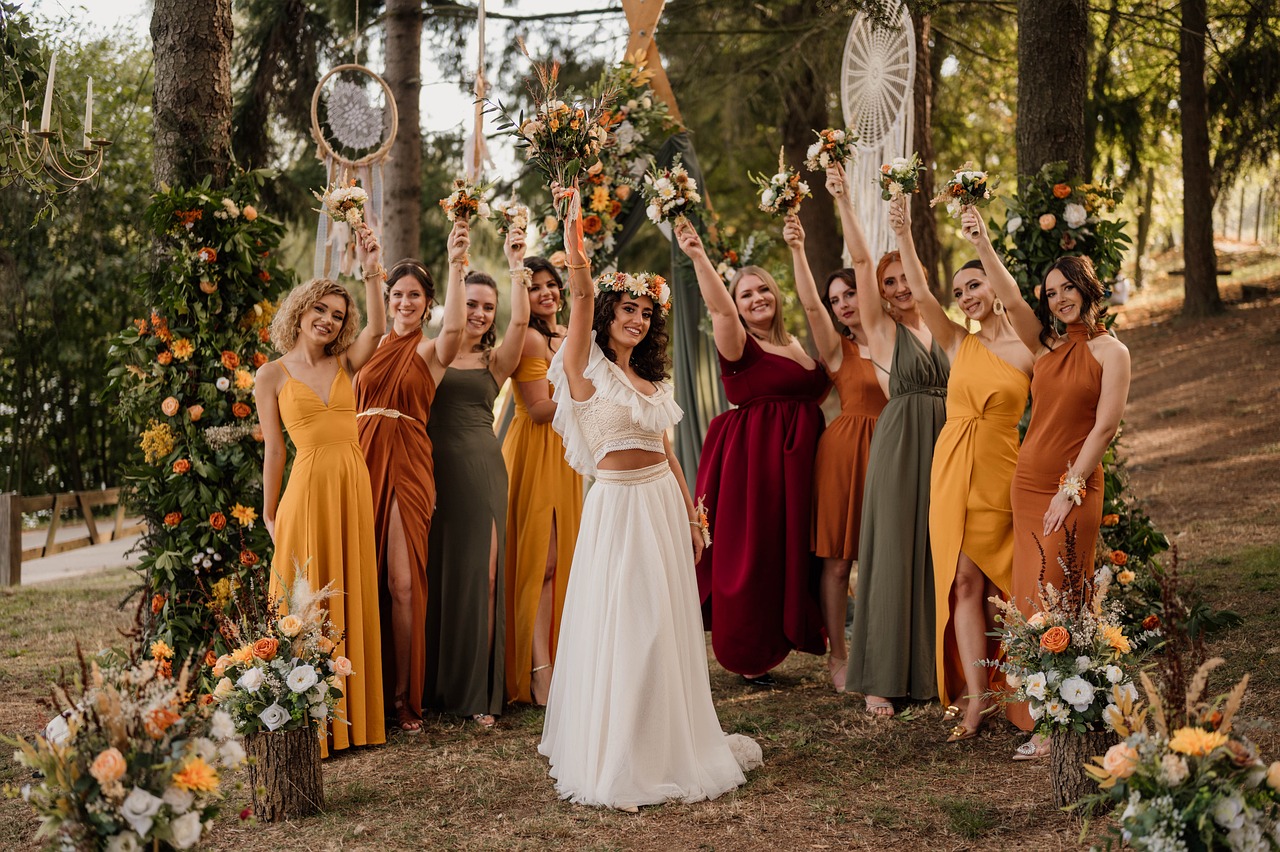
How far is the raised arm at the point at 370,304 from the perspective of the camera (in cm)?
506

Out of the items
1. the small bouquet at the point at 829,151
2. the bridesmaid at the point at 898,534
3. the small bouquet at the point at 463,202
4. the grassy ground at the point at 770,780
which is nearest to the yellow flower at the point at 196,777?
the grassy ground at the point at 770,780

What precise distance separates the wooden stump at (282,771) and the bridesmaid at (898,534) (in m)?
2.63

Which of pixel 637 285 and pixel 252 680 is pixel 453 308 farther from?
pixel 252 680

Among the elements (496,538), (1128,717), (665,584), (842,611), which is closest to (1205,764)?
(1128,717)

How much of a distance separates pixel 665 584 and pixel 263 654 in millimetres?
1497

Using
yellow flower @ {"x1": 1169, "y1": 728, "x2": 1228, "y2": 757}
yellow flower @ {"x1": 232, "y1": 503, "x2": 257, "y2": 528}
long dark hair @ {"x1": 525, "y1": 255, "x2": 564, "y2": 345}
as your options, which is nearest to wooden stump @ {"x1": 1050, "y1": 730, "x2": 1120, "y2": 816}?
yellow flower @ {"x1": 1169, "y1": 728, "x2": 1228, "y2": 757}

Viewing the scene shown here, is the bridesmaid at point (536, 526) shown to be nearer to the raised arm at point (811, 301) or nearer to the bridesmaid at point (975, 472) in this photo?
the raised arm at point (811, 301)

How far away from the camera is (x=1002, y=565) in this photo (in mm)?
4977

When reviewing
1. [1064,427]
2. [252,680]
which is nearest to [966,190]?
[1064,427]

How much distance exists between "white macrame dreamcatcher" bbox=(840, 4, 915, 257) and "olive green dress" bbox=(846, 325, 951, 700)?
1.78 m

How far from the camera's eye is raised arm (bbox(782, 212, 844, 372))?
5.48 meters

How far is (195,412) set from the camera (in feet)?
18.7

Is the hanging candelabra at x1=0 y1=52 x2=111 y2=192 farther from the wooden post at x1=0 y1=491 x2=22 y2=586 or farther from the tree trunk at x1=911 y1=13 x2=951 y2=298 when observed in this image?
the wooden post at x1=0 y1=491 x2=22 y2=586

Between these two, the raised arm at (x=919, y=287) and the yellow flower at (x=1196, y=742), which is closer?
the yellow flower at (x=1196, y=742)
